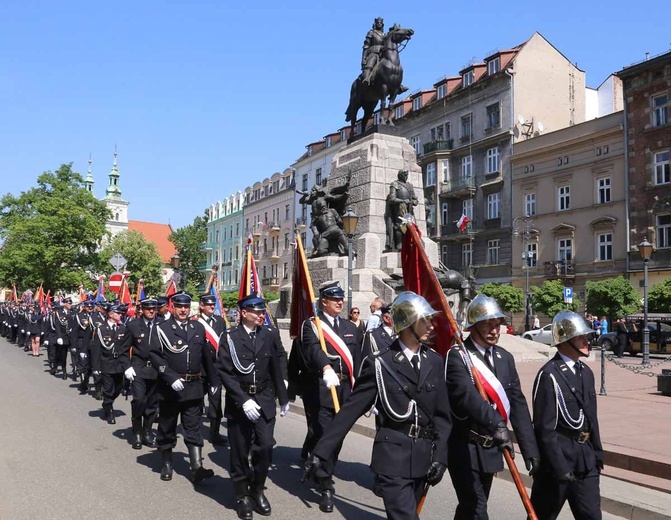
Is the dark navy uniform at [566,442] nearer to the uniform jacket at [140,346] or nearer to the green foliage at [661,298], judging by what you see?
the uniform jacket at [140,346]

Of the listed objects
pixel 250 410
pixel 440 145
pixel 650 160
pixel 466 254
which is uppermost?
pixel 440 145

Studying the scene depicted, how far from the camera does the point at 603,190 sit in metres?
39.9

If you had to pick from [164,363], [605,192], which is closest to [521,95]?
[605,192]

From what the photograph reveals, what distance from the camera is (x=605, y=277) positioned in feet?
128

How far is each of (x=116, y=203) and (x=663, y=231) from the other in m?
95.2

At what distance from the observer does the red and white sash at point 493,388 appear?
4617mm

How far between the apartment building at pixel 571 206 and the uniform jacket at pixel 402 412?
3679 cm

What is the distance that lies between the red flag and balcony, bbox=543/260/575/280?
3667cm

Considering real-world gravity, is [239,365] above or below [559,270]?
below

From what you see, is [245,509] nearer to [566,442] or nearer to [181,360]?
[181,360]

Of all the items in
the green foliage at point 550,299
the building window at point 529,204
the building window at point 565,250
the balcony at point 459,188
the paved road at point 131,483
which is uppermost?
the balcony at point 459,188

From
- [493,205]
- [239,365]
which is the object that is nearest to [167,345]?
[239,365]

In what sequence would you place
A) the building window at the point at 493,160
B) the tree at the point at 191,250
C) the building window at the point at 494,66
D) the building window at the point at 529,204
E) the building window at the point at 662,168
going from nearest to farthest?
the building window at the point at 662,168 → the building window at the point at 529,204 → the building window at the point at 493,160 → the building window at the point at 494,66 → the tree at the point at 191,250

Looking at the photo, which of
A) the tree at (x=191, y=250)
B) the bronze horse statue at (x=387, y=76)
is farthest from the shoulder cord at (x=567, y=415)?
the tree at (x=191, y=250)
